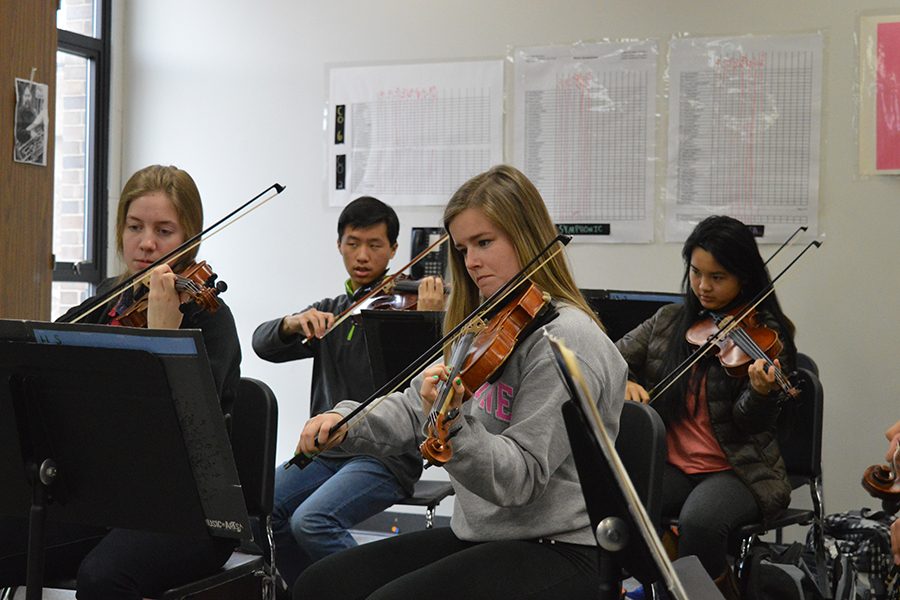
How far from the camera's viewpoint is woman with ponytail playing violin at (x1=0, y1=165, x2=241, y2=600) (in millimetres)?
1906

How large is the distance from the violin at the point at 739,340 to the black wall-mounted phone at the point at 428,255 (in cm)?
91

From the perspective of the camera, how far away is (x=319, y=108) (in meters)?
4.20

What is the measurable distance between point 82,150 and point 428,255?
67.7 inches

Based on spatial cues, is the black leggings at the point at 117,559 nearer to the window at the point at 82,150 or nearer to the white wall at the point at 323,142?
the white wall at the point at 323,142

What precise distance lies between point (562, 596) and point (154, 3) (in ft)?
11.8

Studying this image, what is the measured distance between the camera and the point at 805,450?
292 centimetres

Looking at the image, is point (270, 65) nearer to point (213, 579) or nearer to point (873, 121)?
point (873, 121)

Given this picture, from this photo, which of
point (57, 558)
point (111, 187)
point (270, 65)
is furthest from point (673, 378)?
point (111, 187)

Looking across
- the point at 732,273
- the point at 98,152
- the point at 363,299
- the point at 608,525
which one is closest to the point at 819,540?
the point at 732,273

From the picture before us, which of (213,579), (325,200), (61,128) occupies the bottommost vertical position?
(213,579)

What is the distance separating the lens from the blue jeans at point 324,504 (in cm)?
261

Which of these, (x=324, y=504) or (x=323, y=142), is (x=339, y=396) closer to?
(x=324, y=504)

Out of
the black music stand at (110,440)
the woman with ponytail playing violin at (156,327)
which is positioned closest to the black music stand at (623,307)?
the woman with ponytail playing violin at (156,327)

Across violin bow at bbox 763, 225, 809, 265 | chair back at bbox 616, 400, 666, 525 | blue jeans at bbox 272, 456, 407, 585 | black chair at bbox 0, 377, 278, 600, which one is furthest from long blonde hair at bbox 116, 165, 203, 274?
violin bow at bbox 763, 225, 809, 265
